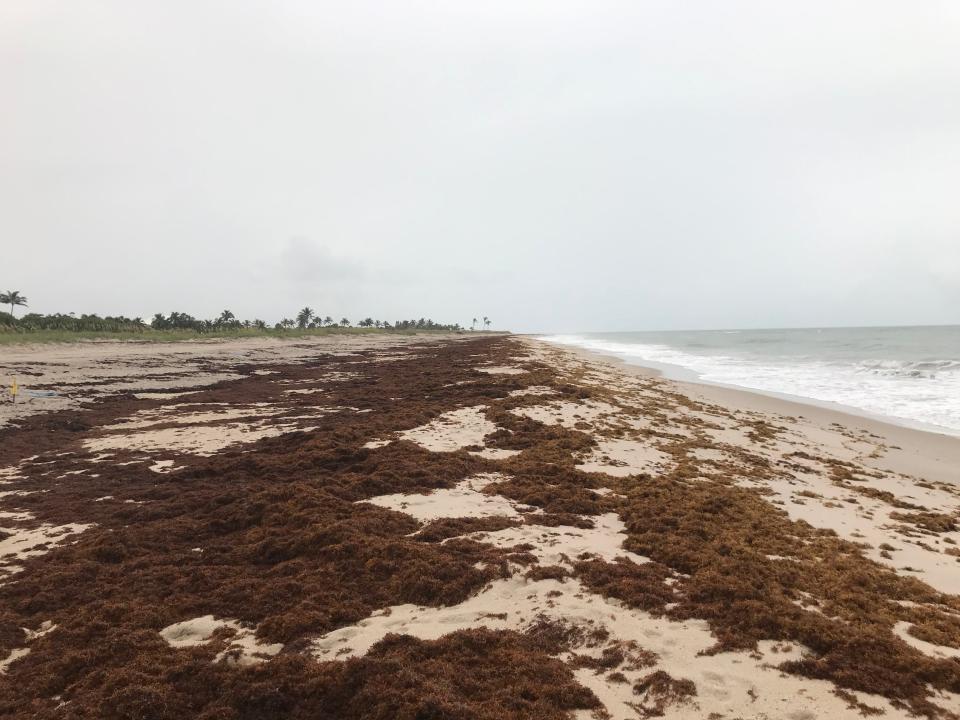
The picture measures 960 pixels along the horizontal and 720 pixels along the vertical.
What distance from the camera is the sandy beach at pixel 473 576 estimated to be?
3.30 meters

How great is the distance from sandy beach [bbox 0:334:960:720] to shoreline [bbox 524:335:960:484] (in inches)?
10.9

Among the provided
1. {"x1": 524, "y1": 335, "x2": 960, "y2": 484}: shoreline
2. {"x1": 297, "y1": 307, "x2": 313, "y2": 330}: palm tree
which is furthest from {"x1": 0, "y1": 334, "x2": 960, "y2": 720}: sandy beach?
{"x1": 297, "y1": 307, "x2": 313, "y2": 330}: palm tree

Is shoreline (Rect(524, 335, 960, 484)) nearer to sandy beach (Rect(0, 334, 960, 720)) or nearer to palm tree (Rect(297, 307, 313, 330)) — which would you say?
sandy beach (Rect(0, 334, 960, 720))

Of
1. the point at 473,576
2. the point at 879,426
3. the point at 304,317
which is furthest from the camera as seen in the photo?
the point at 304,317

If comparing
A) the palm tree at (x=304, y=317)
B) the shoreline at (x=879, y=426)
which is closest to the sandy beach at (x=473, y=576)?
the shoreline at (x=879, y=426)

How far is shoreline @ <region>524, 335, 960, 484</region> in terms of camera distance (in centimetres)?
1039

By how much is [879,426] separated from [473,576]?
610 inches

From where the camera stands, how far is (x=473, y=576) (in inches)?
188

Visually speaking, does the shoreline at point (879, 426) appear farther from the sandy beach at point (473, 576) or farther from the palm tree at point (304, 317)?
the palm tree at point (304, 317)

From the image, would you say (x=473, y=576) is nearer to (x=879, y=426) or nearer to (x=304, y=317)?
(x=879, y=426)

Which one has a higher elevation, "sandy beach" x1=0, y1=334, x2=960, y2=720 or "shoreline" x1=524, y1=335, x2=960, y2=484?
"sandy beach" x1=0, y1=334, x2=960, y2=720

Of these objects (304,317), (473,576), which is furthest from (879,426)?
(304,317)

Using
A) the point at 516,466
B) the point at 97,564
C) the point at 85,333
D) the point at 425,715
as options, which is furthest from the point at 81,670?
the point at 85,333

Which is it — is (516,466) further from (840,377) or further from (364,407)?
(840,377)
